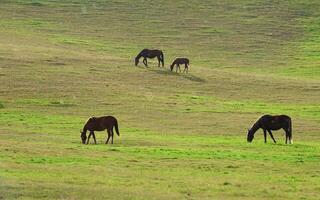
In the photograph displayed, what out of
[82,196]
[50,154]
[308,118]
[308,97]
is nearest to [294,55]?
[308,97]

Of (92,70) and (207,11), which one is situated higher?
(207,11)

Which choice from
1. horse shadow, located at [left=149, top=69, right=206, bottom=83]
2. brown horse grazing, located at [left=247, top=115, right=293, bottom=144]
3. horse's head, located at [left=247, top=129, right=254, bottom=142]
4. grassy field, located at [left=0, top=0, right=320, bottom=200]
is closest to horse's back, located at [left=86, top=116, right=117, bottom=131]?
grassy field, located at [left=0, top=0, right=320, bottom=200]

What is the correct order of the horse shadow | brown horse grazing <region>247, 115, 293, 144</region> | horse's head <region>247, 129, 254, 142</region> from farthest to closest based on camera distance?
the horse shadow
horse's head <region>247, 129, 254, 142</region>
brown horse grazing <region>247, 115, 293, 144</region>

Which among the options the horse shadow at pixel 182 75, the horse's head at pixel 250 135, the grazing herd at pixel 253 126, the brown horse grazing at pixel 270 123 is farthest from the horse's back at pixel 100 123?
the horse shadow at pixel 182 75

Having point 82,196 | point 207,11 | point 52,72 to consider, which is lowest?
point 82,196

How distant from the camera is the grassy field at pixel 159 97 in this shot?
24.8 meters

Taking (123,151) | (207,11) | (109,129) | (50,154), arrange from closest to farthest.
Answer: (50,154) → (123,151) → (109,129) → (207,11)

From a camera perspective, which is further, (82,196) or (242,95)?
(242,95)

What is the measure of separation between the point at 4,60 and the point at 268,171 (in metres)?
41.8

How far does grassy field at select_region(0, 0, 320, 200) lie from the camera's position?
2484 cm

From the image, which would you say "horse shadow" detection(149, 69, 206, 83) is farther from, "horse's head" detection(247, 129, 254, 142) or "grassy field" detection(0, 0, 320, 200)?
"horse's head" detection(247, 129, 254, 142)

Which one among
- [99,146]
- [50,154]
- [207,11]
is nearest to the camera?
[50,154]

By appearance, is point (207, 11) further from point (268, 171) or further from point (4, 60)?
point (268, 171)

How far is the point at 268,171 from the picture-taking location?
2711 cm
